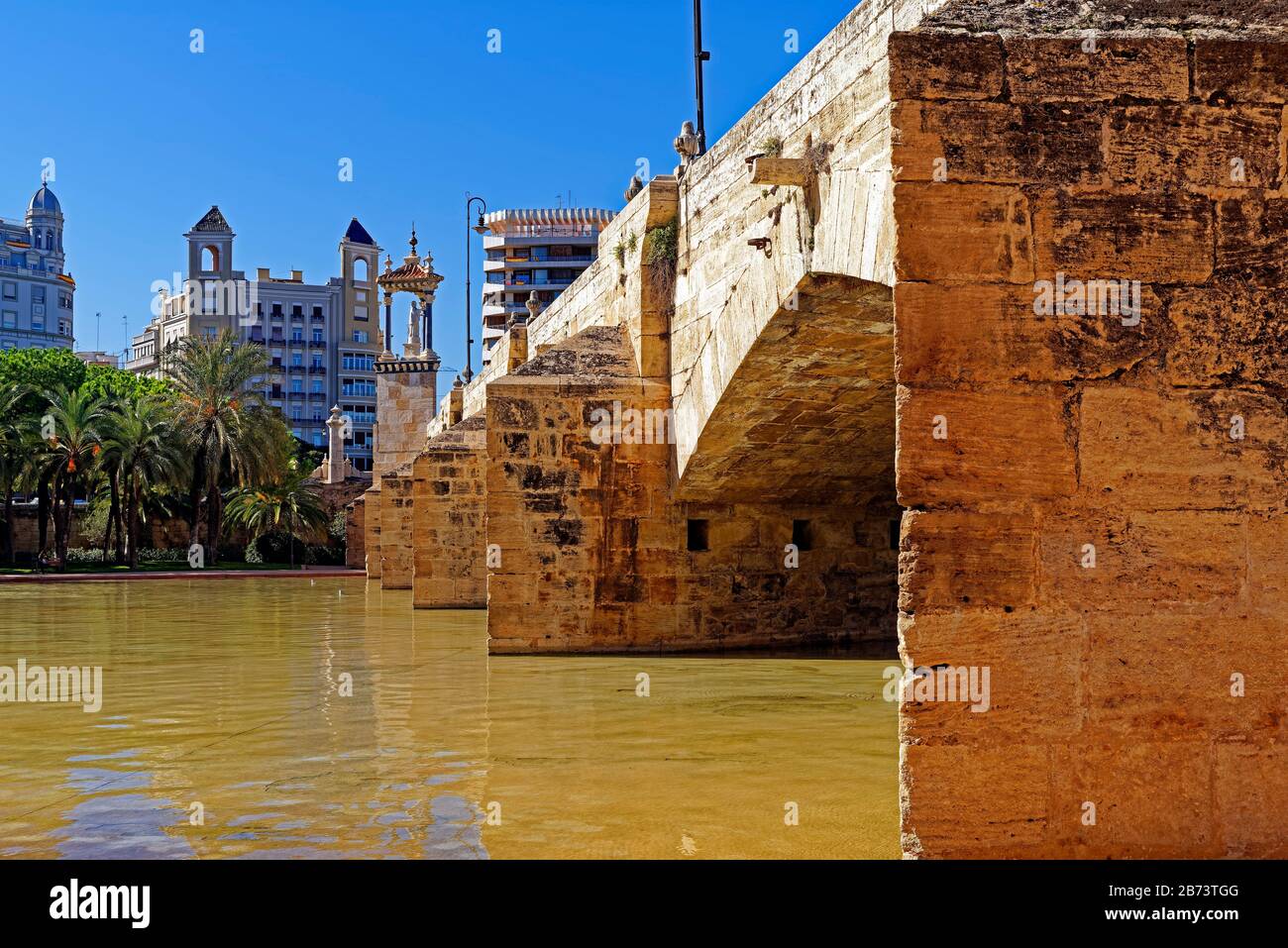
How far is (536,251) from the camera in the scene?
236 ft

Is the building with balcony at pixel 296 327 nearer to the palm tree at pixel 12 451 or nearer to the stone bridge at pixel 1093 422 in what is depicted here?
the palm tree at pixel 12 451

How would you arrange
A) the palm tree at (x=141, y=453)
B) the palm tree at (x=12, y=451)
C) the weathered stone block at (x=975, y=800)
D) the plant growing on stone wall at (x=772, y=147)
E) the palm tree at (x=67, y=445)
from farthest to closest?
1. the palm tree at (x=141, y=453)
2. the palm tree at (x=67, y=445)
3. the palm tree at (x=12, y=451)
4. the plant growing on stone wall at (x=772, y=147)
5. the weathered stone block at (x=975, y=800)

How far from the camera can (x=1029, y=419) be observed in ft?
12.0

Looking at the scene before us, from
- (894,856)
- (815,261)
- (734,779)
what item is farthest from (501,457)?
(894,856)

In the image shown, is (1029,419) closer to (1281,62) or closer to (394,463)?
(1281,62)

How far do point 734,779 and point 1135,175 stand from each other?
354 centimetres

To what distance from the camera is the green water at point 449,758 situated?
509cm

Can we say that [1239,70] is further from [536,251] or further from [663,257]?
[536,251]

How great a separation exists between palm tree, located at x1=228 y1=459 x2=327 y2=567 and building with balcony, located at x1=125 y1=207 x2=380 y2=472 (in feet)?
114

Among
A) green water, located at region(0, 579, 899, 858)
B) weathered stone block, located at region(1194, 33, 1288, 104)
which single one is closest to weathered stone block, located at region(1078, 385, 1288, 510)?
weathered stone block, located at region(1194, 33, 1288, 104)


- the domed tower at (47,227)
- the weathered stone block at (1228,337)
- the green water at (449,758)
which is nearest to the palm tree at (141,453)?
the green water at (449,758)

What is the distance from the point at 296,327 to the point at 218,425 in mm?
44489

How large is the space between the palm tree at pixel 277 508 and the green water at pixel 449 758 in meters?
28.7

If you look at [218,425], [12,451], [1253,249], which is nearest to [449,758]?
[1253,249]
